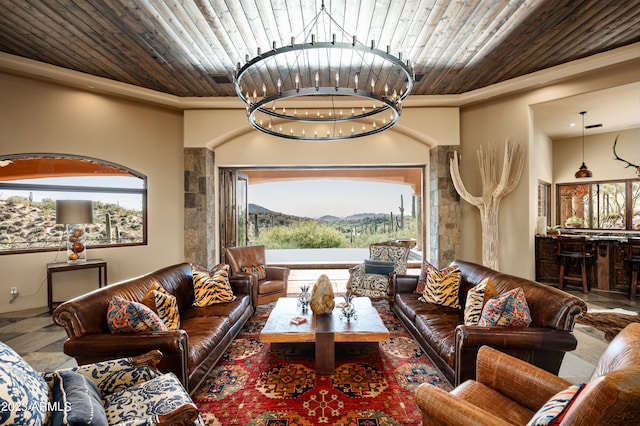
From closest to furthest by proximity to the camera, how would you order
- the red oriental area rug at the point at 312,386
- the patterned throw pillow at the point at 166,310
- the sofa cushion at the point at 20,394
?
1. the sofa cushion at the point at 20,394
2. the red oriental area rug at the point at 312,386
3. the patterned throw pillow at the point at 166,310

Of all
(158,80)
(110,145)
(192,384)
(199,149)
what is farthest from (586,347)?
(110,145)

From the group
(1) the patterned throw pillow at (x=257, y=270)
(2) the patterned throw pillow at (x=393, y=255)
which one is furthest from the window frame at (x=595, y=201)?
(1) the patterned throw pillow at (x=257, y=270)

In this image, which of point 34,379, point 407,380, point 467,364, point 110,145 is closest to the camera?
point 34,379

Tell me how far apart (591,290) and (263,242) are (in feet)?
26.2

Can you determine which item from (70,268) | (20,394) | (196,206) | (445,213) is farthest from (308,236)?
(20,394)

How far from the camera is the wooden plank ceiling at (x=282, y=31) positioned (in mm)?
2951

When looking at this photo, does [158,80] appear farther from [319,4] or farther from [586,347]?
[586,347]

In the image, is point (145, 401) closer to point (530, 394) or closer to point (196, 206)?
point (530, 394)

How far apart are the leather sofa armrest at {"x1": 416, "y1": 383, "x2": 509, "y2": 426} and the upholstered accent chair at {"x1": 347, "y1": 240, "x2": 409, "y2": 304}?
2646 mm

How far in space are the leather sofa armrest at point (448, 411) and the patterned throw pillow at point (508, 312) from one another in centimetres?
106

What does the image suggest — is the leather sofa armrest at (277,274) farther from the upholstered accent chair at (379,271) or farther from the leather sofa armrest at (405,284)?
the leather sofa armrest at (405,284)

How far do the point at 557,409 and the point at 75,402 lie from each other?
1820mm

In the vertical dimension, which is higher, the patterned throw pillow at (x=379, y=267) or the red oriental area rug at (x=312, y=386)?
the patterned throw pillow at (x=379, y=267)

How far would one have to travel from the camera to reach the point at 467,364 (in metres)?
2.04
